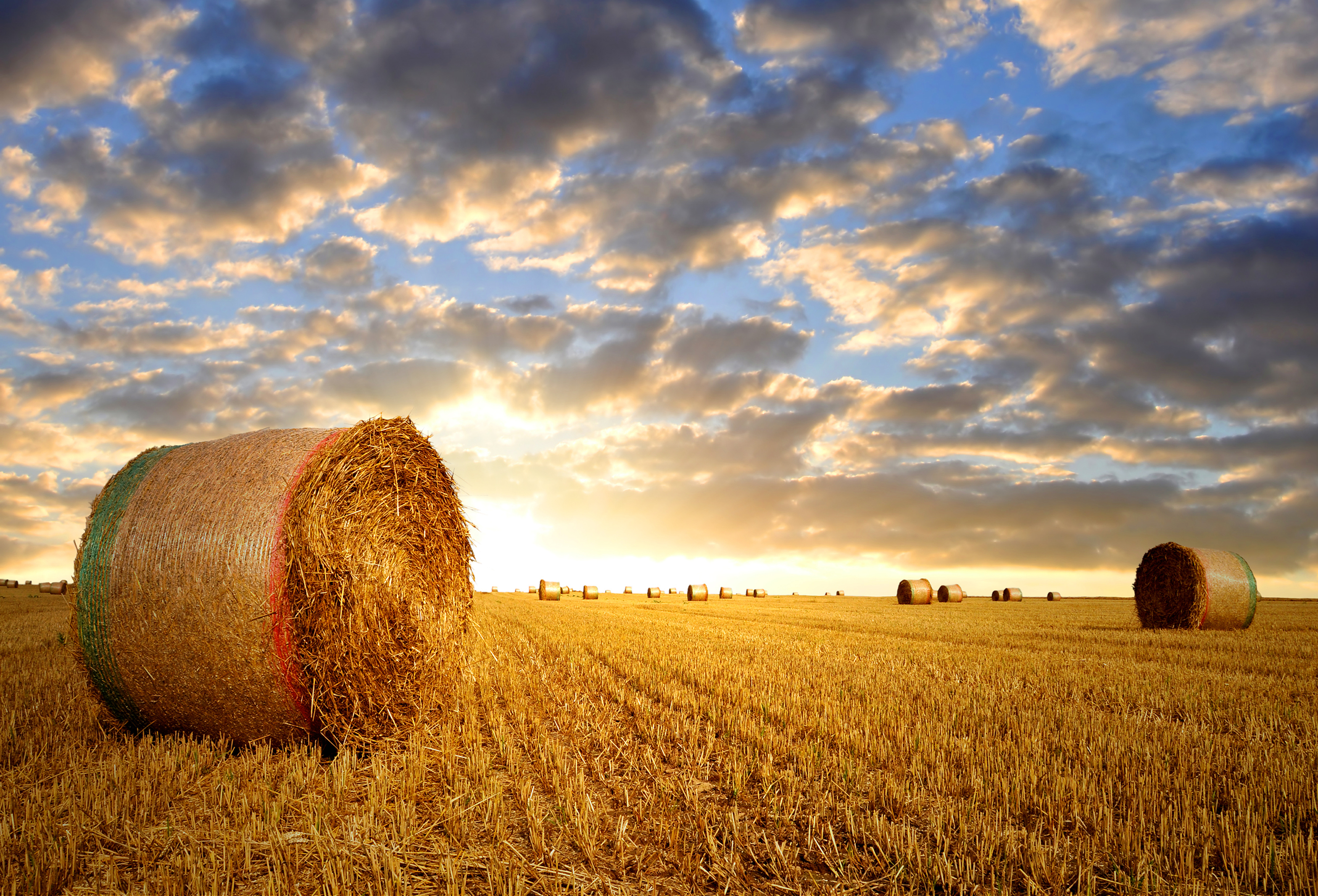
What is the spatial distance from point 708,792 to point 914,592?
32879 millimetres

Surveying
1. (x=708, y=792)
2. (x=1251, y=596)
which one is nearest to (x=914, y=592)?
(x=1251, y=596)

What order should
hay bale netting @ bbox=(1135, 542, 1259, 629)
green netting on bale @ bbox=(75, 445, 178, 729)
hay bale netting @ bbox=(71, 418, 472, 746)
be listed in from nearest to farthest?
hay bale netting @ bbox=(71, 418, 472, 746) → green netting on bale @ bbox=(75, 445, 178, 729) → hay bale netting @ bbox=(1135, 542, 1259, 629)

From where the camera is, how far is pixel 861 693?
292 inches

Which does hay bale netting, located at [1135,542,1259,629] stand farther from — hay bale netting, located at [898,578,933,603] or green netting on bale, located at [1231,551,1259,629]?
hay bale netting, located at [898,578,933,603]

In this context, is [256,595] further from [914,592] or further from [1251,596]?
[914,592]

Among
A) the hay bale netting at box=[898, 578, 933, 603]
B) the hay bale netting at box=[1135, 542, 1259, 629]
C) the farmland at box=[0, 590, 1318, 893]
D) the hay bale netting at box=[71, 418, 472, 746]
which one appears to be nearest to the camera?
the farmland at box=[0, 590, 1318, 893]

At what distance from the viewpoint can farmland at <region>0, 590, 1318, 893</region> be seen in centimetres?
349

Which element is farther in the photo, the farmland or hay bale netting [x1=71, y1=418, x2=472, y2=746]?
hay bale netting [x1=71, y1=418, x2=472, y2=746]

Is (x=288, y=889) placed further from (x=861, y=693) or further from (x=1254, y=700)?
(x=1254, y=700)

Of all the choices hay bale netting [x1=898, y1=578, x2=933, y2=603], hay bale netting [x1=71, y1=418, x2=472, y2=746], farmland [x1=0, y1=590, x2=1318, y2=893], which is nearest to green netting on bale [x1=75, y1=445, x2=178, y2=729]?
hay bale netting [x1=71, y1=418, x2=472, y2=746]

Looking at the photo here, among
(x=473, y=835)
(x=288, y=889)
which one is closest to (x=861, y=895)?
(x=473, y=835)

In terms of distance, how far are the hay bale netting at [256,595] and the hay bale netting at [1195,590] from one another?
19151 mm

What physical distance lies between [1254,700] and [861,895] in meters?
7.06

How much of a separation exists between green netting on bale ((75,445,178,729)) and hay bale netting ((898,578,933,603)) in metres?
33.6
